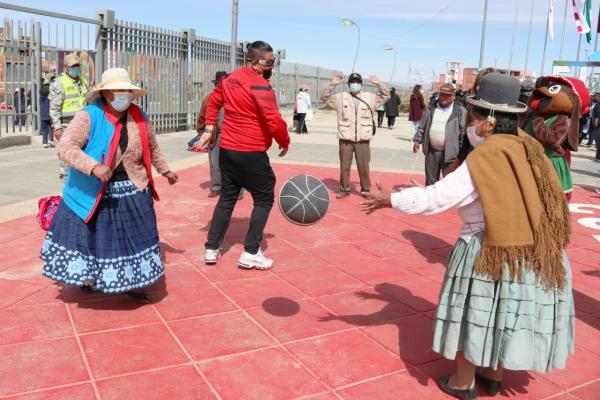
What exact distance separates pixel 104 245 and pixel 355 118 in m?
5.04

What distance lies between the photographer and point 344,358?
373 centimetres

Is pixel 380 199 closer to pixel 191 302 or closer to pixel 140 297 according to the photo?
pixel 191 302

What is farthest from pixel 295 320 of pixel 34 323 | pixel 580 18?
pixel 580 18

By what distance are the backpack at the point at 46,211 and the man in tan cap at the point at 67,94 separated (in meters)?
3.62

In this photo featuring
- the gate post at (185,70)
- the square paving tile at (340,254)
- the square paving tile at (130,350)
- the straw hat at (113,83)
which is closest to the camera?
the square paving tile at (130,350)

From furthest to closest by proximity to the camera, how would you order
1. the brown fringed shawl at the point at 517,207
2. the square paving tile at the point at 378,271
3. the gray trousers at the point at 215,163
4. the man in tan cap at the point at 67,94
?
the gray trousers at the point at 215,163
the man in tan cap at the point at 67,94
the square paving tile at the point at 378,271
the brown fringed shawl at the point at 517,207

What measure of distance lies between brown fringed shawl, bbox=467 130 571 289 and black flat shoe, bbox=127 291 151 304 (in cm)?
261

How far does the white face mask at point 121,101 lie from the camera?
4114 millimetres

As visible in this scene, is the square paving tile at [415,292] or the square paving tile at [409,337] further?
the square paving tile at [415,292]

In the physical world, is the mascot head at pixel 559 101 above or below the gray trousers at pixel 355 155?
above

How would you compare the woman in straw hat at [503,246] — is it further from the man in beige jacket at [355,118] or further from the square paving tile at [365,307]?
the man in beige jacket at [355,118]

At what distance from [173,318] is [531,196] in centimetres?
261

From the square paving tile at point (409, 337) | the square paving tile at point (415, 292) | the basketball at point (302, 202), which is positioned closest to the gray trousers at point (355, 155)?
the square paving tile at point (415, 292)

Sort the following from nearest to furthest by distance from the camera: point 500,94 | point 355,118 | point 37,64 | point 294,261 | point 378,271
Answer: point 500,94, point 378,271, point 294,261, point 355,118, point 37,64
